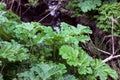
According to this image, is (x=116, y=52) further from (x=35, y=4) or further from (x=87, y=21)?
(x=35, y=4)

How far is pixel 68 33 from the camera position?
6.28 feet

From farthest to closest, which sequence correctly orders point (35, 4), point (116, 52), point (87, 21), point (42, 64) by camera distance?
point (35, 4)
point (87, 21)
point (116, 52)
point (42, 64)

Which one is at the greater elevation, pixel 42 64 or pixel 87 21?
pixel 42 64

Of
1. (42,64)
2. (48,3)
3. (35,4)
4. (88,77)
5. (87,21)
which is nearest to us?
(42,64)

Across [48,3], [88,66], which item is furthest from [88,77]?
[48,3]

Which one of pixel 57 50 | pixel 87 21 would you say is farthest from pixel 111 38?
pixel 57 50

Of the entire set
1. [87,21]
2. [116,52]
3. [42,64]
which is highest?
[42,64]

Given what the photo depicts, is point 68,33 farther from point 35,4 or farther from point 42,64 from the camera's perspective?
point 35,4

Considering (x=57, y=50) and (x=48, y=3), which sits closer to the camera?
(x=57, y=50)

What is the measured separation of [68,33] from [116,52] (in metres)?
1.02

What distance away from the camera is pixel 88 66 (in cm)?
188

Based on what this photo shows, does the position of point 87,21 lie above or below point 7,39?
below

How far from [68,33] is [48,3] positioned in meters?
1.66

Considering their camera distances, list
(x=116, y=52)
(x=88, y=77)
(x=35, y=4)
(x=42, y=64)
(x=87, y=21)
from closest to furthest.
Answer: (x=42, y=64), (x=88, y=77), (x=116, y=52), (x=87, y=21), (x=35, y=4)
